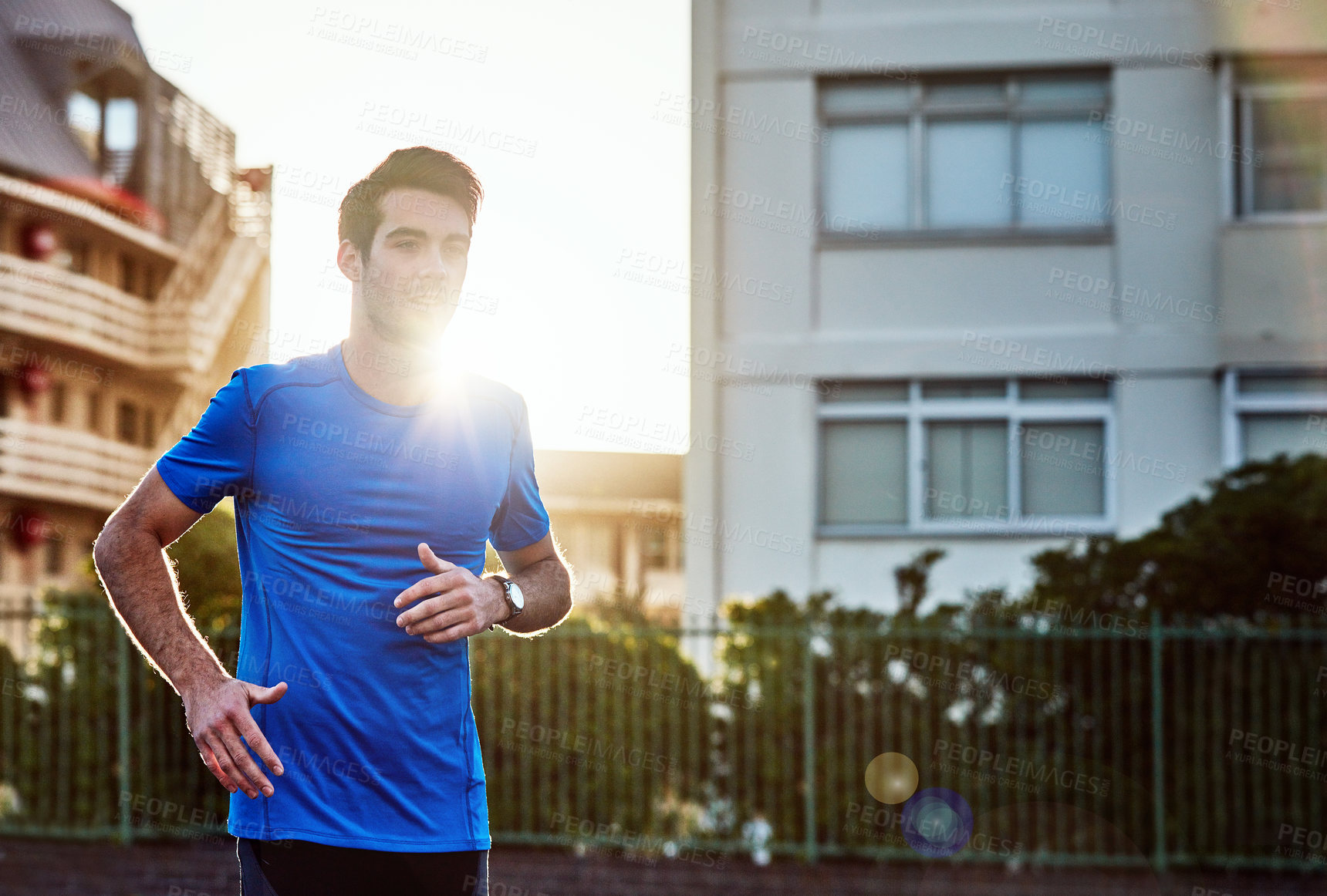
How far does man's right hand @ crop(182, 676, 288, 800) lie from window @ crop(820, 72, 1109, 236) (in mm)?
12689

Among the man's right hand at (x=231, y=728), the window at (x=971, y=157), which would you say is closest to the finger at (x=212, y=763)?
the man's right hand at (x=231, y=728)

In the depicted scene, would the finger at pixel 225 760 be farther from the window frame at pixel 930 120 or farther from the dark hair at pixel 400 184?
the window frame at pixel 930 120

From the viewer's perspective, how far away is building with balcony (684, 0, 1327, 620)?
14.3 meters

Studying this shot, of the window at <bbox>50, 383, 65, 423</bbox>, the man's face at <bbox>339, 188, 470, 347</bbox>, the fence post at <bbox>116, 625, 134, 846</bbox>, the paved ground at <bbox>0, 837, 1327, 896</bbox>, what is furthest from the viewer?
the window at <bbox>50, 383, 65, 423</bbox>

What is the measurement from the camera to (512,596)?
10.00 ft

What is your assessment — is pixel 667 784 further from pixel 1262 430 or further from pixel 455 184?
pixel 455 184

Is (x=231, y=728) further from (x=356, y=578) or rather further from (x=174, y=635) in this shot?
(x=356, y=578)

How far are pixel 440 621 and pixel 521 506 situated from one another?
597 millimetres

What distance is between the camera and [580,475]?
3972cm

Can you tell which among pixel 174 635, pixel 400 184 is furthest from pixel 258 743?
pixel 400 184

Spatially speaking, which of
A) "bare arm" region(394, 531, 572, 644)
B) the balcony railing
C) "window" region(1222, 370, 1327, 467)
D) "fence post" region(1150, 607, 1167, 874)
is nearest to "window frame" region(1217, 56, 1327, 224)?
"window" region(1222, 370, 1327, 467)

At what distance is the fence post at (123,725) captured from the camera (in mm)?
11023

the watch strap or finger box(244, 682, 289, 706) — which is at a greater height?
the watch strap

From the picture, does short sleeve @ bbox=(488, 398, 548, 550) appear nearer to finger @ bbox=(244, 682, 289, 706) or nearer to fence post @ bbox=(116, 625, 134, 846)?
finger @ bbox=(244, 682, 289, 706)
